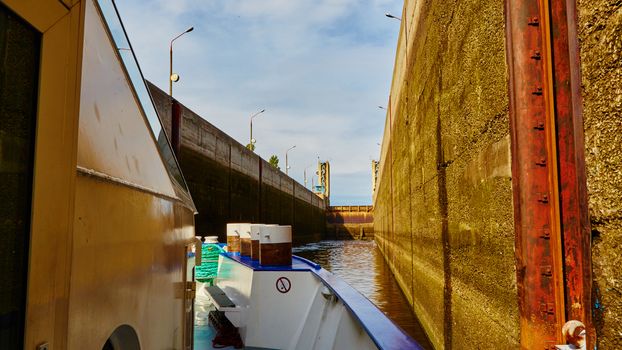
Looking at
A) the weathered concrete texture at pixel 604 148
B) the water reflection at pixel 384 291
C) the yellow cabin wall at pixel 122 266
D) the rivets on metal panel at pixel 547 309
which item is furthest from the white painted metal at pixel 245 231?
the weathered concrete texture at pixel 604 148

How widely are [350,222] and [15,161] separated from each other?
180 ft

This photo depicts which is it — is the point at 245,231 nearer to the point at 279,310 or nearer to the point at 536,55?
the point at 279,310

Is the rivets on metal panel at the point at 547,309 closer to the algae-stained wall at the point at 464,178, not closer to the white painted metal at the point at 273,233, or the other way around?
the algae-stained wall at the point at 464,178

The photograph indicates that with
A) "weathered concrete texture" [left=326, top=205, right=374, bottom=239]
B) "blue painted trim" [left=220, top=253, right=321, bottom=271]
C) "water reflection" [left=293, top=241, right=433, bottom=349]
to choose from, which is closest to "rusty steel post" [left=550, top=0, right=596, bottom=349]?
"blue painted trim" [left=220, top=253, right=321, bottom=271]

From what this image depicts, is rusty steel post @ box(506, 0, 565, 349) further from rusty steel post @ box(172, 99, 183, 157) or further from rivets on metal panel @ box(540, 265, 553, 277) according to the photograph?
rusty steel post @ box(172, 99, 183, 157)

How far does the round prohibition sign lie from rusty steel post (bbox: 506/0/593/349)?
2.70 meters

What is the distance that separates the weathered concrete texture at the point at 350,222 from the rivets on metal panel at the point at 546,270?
50.0 meters

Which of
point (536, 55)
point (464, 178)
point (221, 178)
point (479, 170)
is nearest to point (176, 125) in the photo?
point (221, 178)

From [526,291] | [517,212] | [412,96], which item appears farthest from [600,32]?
[412,96]

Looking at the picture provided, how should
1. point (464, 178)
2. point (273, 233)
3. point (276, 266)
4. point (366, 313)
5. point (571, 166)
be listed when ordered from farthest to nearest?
point (273, 233)
point (276, 266)
point (464, 178)
point (366, 313)
point (571, 166)

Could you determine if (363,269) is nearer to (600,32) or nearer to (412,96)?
(412,96)

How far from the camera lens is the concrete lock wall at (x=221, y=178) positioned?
14938 mm

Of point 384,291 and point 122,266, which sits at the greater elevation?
point 122,266

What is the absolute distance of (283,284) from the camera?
5020mm
